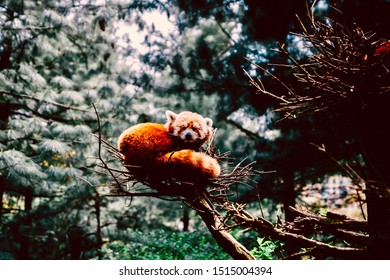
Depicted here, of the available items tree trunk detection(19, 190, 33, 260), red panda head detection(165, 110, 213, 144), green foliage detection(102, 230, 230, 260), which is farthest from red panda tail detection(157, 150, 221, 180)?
tree trunk detection(19, 190, 33, 260)

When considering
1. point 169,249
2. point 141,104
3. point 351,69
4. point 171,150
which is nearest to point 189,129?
point 171,150

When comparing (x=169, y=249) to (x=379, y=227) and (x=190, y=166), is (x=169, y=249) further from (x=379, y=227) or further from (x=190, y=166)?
(x=379, y=227)

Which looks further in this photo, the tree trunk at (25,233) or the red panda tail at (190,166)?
the tree trunk at (25,233)

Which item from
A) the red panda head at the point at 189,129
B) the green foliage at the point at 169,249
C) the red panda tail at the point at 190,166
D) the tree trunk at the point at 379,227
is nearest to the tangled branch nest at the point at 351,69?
the tree trunk at the point at 379,227

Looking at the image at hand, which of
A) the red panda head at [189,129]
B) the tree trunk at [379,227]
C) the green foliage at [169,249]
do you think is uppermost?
the red panda head at [189,129]

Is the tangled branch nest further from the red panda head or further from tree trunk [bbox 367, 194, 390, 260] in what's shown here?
the red panda head

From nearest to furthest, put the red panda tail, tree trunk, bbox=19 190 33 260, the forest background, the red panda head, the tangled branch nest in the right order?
the tangled branch nest, the red panda tail, the red panda head, the forest background, tree trunk, bbox=19 190 33 260

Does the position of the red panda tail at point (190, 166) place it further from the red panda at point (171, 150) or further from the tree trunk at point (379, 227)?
the tree trunk at point (379, 227)
